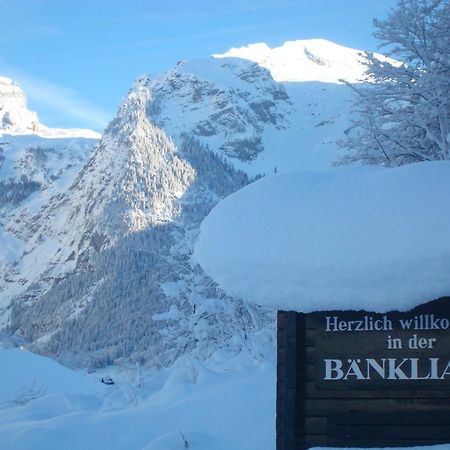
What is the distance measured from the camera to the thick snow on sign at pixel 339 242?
4.06 meters

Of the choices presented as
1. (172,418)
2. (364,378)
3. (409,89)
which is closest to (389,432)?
(364,378)

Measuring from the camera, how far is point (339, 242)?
4211mm

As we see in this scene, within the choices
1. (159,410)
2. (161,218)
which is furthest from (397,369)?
(161,218)

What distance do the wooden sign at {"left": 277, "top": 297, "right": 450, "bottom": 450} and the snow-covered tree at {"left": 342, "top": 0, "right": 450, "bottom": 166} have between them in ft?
13.8

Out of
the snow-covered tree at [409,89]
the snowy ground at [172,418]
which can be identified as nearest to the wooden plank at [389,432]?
the snowy ground at [172,418]

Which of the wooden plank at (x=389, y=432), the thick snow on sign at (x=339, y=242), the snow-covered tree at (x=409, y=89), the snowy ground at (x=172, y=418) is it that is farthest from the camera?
the snow-covered tree at (x=409, y=89)

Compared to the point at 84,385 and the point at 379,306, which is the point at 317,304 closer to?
the point at 379,306

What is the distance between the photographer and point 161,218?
141m

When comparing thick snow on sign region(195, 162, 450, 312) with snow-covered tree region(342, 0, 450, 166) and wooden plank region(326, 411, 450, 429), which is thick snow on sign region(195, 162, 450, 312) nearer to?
wooden plank region(326, 411, 450, 429)

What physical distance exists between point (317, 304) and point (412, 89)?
4906mm

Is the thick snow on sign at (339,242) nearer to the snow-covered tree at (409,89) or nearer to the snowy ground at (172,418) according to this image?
the snowy ground at (172,418)

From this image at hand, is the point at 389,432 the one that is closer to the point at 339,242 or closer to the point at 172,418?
the point at 339,242

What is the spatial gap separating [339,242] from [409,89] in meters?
4.88

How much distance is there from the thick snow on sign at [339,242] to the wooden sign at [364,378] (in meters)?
0.25
